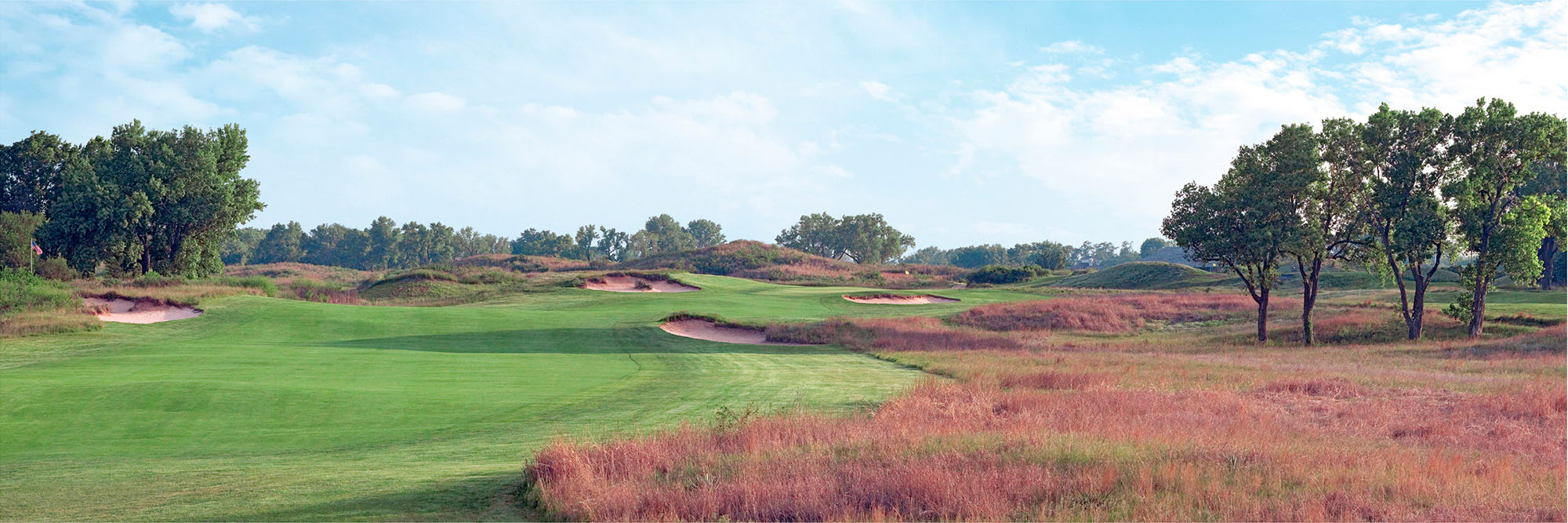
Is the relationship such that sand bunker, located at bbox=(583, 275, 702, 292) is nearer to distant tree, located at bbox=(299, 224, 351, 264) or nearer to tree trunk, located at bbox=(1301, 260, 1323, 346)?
tree trunk, located at bbox=(1301, 260, 1323, 346)

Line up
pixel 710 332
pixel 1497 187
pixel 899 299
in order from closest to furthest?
pixel 1497 187 → pixel 710 332 → pixel 899 299

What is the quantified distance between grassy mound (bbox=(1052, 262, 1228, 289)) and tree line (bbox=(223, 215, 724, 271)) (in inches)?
2941

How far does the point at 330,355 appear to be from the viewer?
24.5 metres

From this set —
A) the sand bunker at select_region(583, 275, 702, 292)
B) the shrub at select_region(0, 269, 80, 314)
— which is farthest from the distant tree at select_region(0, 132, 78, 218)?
the sand bunker at select_region(583, 275, 702, 292)

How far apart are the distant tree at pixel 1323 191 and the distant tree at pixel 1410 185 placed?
561mm

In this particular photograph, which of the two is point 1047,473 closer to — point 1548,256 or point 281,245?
point 1548,256

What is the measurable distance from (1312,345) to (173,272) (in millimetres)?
63468

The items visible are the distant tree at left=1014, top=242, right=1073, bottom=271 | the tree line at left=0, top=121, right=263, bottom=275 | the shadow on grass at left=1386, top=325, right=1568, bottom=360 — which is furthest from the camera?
the distant tree at left=1014, top=242, right=1073, bottom=271

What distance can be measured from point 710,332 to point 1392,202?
2830cm

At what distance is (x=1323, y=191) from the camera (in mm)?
35094

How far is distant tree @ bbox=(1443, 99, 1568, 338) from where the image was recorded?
3139cm

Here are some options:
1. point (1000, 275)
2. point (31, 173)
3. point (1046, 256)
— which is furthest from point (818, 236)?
point (31, 173)

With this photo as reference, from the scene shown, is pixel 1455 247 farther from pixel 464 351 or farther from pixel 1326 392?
pixel 464 351

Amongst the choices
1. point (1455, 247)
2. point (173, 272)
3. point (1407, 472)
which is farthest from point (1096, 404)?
point (173, 272)
